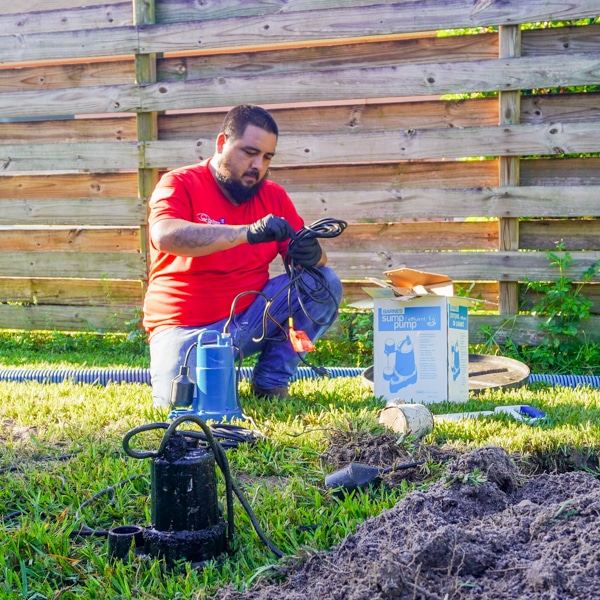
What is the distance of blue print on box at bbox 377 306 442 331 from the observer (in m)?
3.80

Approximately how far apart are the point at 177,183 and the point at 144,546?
209cm

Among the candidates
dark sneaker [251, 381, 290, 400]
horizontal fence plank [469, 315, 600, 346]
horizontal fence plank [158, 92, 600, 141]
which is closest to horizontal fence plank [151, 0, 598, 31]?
horizontal fence plank [158, 92, 600, 141]

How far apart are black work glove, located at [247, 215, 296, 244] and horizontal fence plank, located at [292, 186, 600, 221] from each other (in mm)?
1957

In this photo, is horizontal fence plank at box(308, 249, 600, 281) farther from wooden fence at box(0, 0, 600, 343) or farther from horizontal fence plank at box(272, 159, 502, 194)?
horizontal fence plank at box(272, 159, 502, 194)

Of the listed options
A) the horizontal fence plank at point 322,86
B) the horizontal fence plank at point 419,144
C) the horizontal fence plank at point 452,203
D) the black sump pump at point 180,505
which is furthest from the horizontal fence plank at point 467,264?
the black sump pump at point 180,505

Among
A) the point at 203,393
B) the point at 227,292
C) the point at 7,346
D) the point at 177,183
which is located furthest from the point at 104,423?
the point at 7,346

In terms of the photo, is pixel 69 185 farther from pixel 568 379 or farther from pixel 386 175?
pixel 568 379

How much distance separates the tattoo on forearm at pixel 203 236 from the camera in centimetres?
Answer: 340

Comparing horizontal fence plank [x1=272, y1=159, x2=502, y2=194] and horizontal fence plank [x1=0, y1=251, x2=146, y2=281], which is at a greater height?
horizontal fence plank [x1=272, y1=159, x2=502, y2=194]

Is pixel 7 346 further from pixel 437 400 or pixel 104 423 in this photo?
pixel 437 400

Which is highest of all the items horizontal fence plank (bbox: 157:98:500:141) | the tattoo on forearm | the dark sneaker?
horizontal fence plank (bbox: 157:98:500:141)

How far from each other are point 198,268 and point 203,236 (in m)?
0.40

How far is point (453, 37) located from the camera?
5.06 meters

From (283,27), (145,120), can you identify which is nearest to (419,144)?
(283,27)
